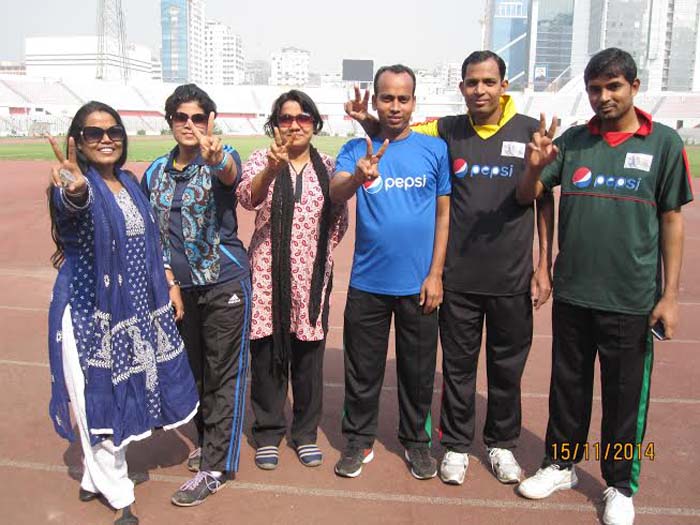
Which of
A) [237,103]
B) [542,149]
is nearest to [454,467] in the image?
[542,149]

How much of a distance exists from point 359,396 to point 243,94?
71.8 m

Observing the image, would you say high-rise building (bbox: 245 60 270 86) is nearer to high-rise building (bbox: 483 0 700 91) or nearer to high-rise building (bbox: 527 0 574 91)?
high-rise building (bbox: 527 0 574 91)

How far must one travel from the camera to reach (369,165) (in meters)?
2.88

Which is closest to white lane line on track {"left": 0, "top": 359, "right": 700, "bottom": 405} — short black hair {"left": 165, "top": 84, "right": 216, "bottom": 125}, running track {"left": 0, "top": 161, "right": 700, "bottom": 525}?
running track {"left": 0, "top": 161, "right": 700, "bottom": 525}

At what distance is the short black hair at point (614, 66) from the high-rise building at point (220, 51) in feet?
533

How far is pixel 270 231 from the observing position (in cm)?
329

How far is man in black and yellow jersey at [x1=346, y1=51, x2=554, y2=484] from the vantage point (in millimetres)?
3119

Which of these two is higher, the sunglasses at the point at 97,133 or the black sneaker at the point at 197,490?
the sunglasses at the point at 97,133

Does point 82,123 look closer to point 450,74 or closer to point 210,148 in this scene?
point 210,148

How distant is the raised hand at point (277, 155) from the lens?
2.91 meters

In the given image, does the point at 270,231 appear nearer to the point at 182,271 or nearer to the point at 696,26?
the point at 182,271

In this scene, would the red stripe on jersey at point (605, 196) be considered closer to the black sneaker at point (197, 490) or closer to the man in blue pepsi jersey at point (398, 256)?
the man in blue pepsi jersey at point (398, 256)
